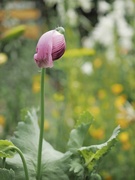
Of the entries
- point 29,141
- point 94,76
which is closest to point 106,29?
point 94,76

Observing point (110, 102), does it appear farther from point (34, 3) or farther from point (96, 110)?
point (34, 3)

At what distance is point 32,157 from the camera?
41.6 inches

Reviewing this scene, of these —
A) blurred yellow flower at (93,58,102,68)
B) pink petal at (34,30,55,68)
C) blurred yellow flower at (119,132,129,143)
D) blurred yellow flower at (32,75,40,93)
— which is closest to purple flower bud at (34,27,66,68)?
pink petal at (34,30,55,68)

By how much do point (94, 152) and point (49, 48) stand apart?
218mm

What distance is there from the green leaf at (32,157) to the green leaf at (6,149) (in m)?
0.06

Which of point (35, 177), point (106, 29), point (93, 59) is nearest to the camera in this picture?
point (35, 177)

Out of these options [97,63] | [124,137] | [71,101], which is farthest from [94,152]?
[97,63]

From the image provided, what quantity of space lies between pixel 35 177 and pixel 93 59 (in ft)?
12.4

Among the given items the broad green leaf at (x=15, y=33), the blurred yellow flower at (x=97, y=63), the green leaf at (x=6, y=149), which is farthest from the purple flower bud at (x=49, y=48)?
the blurred yellow flower at (x=97, y=63)

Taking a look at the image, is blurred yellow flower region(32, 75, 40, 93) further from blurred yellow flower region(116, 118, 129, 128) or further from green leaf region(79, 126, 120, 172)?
green leaf region(79, 126, 120, 172)

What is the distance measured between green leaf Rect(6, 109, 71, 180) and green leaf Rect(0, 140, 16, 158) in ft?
0.19

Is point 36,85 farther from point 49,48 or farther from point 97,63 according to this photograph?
point 49,48

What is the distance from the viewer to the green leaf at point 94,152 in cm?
98

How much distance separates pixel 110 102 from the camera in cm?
299
